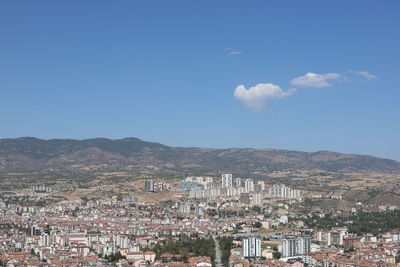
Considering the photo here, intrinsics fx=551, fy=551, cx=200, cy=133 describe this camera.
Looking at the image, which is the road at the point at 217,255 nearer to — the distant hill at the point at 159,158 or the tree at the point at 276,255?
the tree at the point at 276,255

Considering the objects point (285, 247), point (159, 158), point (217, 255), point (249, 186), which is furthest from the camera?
point (159, 158)

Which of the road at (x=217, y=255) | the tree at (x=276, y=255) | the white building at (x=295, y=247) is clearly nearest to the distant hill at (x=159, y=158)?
the road at (x=217, y=255)

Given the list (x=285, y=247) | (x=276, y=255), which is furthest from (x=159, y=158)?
(x=276, y=255)

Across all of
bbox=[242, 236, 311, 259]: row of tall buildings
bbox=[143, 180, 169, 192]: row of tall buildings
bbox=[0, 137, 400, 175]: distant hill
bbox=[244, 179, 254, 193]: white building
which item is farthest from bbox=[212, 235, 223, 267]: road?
bbox=[0, 137, 400, 175]: distant hill

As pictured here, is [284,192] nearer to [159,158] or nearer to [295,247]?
[295,247]

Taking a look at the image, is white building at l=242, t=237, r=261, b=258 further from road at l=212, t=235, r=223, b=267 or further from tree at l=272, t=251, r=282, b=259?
road at l=212, t=235, r=223, b=267

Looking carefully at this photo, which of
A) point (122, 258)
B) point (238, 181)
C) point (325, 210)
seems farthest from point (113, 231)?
point (238, 181)

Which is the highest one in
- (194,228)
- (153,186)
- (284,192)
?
(153,186)

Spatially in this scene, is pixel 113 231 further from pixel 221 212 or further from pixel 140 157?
pixel 140 157
